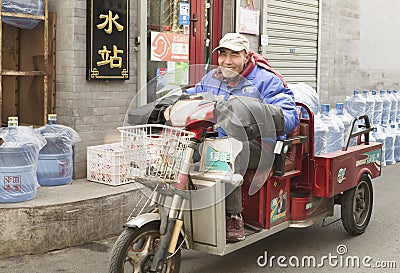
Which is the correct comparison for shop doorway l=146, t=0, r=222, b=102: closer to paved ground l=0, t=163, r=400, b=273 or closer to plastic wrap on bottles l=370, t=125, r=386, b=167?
paved ground l=0, t=163, r=400, b=273

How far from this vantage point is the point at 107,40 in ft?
23.5

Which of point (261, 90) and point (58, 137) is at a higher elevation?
point (261, 90)

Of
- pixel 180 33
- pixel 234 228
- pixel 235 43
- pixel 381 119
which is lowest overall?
pixel 234 228

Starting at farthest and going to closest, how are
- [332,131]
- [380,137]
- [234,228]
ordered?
[380,137] < [332,131] < [234,228]

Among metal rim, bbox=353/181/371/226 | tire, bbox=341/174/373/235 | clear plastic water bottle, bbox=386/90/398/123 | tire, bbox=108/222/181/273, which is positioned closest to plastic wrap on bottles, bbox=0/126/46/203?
tire, bbox=108/222/181/273

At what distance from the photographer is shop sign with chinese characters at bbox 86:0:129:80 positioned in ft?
22.9

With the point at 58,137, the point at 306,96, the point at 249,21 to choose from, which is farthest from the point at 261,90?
the point at 249,21

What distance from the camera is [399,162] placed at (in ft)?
37.8

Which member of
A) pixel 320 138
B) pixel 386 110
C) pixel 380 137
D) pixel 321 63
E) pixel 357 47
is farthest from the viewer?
pixel 357 47

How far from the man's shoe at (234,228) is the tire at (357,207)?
5.87 feet

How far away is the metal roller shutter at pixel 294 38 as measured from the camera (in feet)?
34.5

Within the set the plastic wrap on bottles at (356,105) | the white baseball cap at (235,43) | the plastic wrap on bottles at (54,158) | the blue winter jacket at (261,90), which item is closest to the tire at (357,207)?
the blue winter jacket at (261,90)

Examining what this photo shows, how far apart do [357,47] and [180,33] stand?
6.04 meters

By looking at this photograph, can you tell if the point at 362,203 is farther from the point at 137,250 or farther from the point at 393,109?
the point at 393,109
